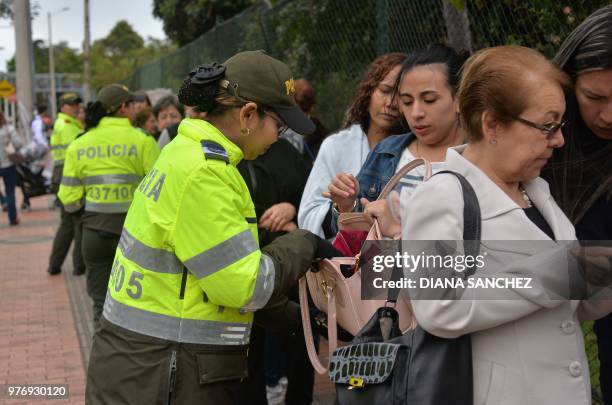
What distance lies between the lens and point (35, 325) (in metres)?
8.17

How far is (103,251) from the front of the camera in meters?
6.83

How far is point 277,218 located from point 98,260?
303 cm

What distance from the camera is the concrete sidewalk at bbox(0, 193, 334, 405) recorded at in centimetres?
634

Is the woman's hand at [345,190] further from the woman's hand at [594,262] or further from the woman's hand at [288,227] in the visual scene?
the woman's hand at [594,262]

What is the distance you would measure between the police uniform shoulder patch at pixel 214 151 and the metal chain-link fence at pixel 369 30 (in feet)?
6.97

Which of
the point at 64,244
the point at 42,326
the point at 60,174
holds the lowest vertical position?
the point at 42,326

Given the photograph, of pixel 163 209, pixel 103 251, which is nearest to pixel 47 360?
pixel 103 251

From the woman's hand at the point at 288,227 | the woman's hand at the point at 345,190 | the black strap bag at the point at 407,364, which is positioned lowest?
the black strap bag at the point at 407,364

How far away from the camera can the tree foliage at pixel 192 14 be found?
21094 mm

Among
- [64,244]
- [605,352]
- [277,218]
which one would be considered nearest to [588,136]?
[605,352]

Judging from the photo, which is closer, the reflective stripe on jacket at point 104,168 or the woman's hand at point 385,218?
the woman's hand at point 385,218

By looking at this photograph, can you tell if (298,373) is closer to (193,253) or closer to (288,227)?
(288,227)

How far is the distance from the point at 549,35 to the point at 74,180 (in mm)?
4146

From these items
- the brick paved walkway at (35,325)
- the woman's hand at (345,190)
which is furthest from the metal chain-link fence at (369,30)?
the brick paved walkway at (35,325)
